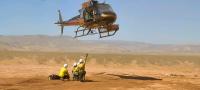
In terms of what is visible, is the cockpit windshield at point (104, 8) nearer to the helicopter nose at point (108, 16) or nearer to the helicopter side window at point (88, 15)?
the helicopter nose at point (108, 16)

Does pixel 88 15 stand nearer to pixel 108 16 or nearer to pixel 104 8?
pixel 104 8

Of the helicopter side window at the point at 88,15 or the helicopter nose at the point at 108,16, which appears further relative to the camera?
the helicopter side window at the point at 88,15

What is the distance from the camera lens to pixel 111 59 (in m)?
60.4

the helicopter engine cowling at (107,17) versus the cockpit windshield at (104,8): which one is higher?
the cockpit windshield at (104,8)

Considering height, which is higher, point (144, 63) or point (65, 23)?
point (65, 23)

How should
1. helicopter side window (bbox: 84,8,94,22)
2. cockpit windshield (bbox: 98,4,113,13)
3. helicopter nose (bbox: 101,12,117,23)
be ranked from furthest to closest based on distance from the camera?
1. helicopter side window (bbox: 84,8,94,22)
2. cockpit windshield (bbox: 98,4,113,13)
3. helicopter nose (bbox: 101,12,117,23)

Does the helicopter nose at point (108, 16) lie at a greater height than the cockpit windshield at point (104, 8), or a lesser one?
lesser

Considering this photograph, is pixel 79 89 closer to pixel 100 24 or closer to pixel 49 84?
pixel 49 84

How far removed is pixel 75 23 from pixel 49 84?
9834mm

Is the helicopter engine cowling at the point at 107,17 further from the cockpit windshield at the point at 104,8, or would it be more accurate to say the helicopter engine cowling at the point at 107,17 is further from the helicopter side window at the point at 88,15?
the helicopter side window at the point at 88,15

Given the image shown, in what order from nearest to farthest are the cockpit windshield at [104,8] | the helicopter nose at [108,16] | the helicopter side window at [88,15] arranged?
the helicopter nose at [108,16] < the cockpit windshield at [104,8] < the helicopter side window at [88,15]

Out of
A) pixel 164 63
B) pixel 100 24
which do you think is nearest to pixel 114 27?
pixel 100 24

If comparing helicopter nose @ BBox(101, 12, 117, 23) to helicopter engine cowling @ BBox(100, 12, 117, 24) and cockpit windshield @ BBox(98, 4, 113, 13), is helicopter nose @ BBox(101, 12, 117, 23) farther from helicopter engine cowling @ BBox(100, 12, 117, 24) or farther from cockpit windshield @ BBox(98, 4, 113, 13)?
cockpit windshield @ BBox(98, 4, 113, 13)

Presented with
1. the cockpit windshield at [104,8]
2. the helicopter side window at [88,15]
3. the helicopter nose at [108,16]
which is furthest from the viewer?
the helicopter side window at [88,15]
